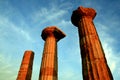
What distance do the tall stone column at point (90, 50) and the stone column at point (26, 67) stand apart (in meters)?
10.6

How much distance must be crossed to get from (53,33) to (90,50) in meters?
8.58

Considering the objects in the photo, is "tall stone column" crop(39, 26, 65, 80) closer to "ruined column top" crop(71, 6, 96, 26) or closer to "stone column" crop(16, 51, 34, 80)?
"stone column" crop(16, 51, 34, 80)

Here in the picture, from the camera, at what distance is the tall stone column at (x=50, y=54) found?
50.7 feet

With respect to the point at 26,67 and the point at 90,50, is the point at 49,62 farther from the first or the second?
the point at 90,50

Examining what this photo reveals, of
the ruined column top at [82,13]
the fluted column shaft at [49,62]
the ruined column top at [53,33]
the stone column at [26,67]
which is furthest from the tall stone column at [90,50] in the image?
the stone column at [26,67]

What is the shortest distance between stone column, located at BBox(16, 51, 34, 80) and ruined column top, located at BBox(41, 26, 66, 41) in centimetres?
459

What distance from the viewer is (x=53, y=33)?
18.4m

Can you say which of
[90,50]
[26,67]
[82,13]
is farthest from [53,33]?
[90,50]

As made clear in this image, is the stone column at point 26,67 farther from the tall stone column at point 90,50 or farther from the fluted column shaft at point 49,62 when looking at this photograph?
the tall stone column at point 90,50

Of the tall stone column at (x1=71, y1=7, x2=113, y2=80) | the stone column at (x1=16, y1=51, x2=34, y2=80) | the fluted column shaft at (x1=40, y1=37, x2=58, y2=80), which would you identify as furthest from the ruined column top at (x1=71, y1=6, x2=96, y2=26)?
the stone column at (x1=16, y1=51, x2=34, y2=80)

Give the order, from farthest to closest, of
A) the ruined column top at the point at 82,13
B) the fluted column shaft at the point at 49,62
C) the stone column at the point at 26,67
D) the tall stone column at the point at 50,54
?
1. the stone column at the point at 26,67
2. the tall stone column at the point at 50,54
3. the fluted column shaft at the point at 49,62
4. the ruined column top at the point at 82,13

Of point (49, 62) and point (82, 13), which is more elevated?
point (82, 13)

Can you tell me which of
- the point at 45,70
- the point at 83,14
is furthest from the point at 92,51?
the point at 45,70

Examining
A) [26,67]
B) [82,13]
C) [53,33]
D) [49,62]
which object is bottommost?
[49,62]
